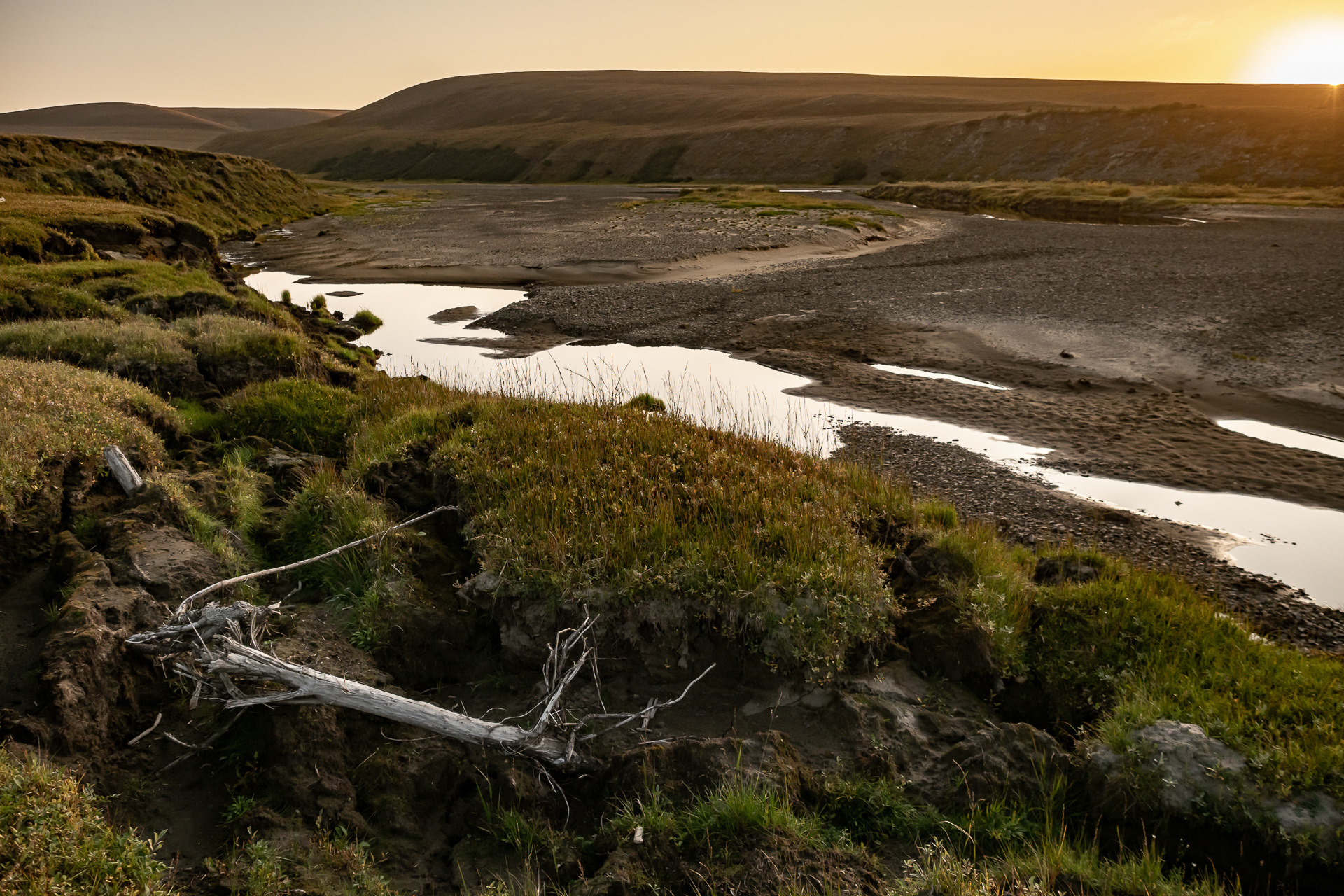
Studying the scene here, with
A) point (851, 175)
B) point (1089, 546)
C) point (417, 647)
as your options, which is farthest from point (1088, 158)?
point (417, 647)

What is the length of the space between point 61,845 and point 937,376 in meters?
17.0

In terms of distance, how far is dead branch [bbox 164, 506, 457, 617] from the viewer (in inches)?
230

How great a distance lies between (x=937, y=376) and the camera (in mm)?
17797

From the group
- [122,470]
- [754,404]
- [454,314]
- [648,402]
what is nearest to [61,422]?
[122,470]

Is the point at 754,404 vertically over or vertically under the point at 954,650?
over

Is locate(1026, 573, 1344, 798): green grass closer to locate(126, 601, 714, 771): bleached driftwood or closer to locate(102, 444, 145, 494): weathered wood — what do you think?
locate(126, 601, 714, 771): bleached driftwood

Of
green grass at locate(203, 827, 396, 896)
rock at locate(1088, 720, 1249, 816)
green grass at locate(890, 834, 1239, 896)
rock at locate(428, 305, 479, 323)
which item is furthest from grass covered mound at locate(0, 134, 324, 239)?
rock at locate(1088, 720, 1249, 816)

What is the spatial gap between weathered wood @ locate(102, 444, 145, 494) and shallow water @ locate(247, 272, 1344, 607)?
19.6ft

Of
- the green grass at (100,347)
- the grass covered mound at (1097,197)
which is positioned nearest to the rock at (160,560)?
the green grass at (100,347)

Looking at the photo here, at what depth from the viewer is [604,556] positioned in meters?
6.88

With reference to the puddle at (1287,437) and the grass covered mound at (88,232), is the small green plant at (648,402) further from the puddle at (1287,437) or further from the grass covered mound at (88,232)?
the grass covered mound at (88,232)

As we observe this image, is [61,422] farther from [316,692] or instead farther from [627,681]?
[627,681]

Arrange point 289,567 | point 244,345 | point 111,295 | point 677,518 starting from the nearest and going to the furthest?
point 289,567
point 677,518
point 244,345
point 111,295

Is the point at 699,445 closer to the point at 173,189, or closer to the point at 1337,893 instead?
the point at 1337,893
